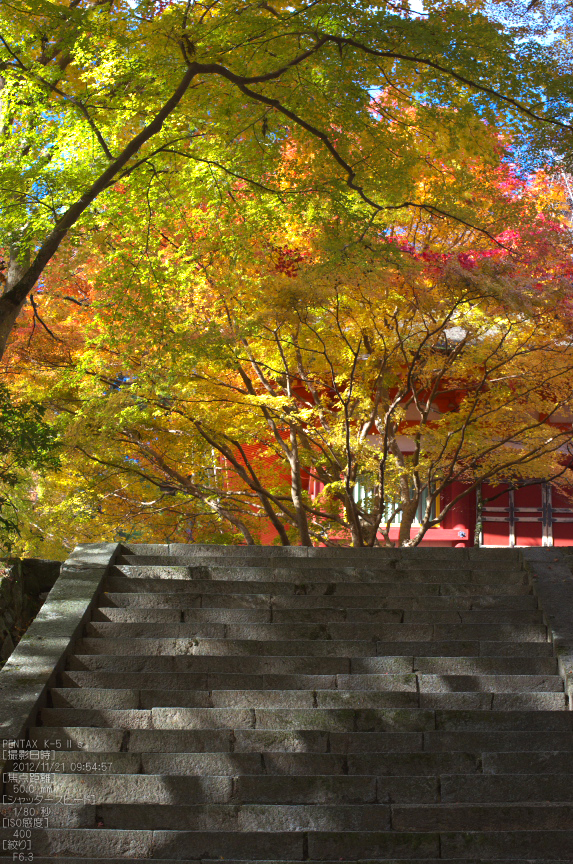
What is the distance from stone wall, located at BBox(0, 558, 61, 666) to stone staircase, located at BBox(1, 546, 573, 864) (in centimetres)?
95

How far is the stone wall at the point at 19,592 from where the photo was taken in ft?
21.8

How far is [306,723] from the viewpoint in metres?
5.14

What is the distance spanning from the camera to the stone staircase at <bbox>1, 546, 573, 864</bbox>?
4.32 m

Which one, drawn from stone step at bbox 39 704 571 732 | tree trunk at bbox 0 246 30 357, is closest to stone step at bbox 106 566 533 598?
stone step at bbox 39 704 571 732

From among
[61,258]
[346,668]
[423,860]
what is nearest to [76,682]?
[346,668]

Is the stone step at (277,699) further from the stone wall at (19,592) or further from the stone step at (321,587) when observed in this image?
the stone wall at (19,592)

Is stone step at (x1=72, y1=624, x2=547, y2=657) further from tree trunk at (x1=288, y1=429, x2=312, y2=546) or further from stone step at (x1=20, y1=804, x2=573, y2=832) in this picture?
tree trunk at (x1=288, y1=429, x2=312, y2=546)

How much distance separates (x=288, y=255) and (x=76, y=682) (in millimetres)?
6022

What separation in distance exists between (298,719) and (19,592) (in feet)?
11.0

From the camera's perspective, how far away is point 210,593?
21.7 feet

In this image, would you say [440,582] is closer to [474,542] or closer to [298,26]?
[298,26]

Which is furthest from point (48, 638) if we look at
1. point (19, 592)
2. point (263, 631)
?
point (263, 631)

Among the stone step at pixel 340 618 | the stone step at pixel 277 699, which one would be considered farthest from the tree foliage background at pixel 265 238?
the stone step at pixel 277 699

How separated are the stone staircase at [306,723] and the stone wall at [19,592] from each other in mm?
947
